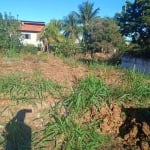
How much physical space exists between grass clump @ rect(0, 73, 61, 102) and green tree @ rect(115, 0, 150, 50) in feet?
34.5

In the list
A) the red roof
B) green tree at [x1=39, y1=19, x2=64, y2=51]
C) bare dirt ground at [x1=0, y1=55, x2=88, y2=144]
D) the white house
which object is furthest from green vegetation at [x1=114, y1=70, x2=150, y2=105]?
the red roof

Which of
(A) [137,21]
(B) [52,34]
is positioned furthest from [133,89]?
(B) [52,34]

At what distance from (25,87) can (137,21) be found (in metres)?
12.4

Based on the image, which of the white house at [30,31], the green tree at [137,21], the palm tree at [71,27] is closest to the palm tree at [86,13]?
the palm tree at [71,27]

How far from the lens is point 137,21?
18.2 metres

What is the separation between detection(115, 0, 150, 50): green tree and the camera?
1734cm

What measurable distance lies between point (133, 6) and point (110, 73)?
10483mm

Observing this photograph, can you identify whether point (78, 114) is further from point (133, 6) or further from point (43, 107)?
point (133, 6)

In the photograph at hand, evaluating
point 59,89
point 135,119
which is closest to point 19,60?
point 59,89

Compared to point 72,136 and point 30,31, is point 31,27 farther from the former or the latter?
point 72,136

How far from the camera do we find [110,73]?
9.22 m

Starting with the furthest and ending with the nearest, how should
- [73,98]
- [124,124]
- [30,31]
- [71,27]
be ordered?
[30,31]
[71,27]
[73,98]
[124,124]

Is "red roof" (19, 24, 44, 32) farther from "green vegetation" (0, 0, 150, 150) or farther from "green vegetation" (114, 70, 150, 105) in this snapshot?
"green vegetation" (114, 70, 150, 105)

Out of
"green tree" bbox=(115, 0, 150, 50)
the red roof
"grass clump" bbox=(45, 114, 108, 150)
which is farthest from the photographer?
the red roof
